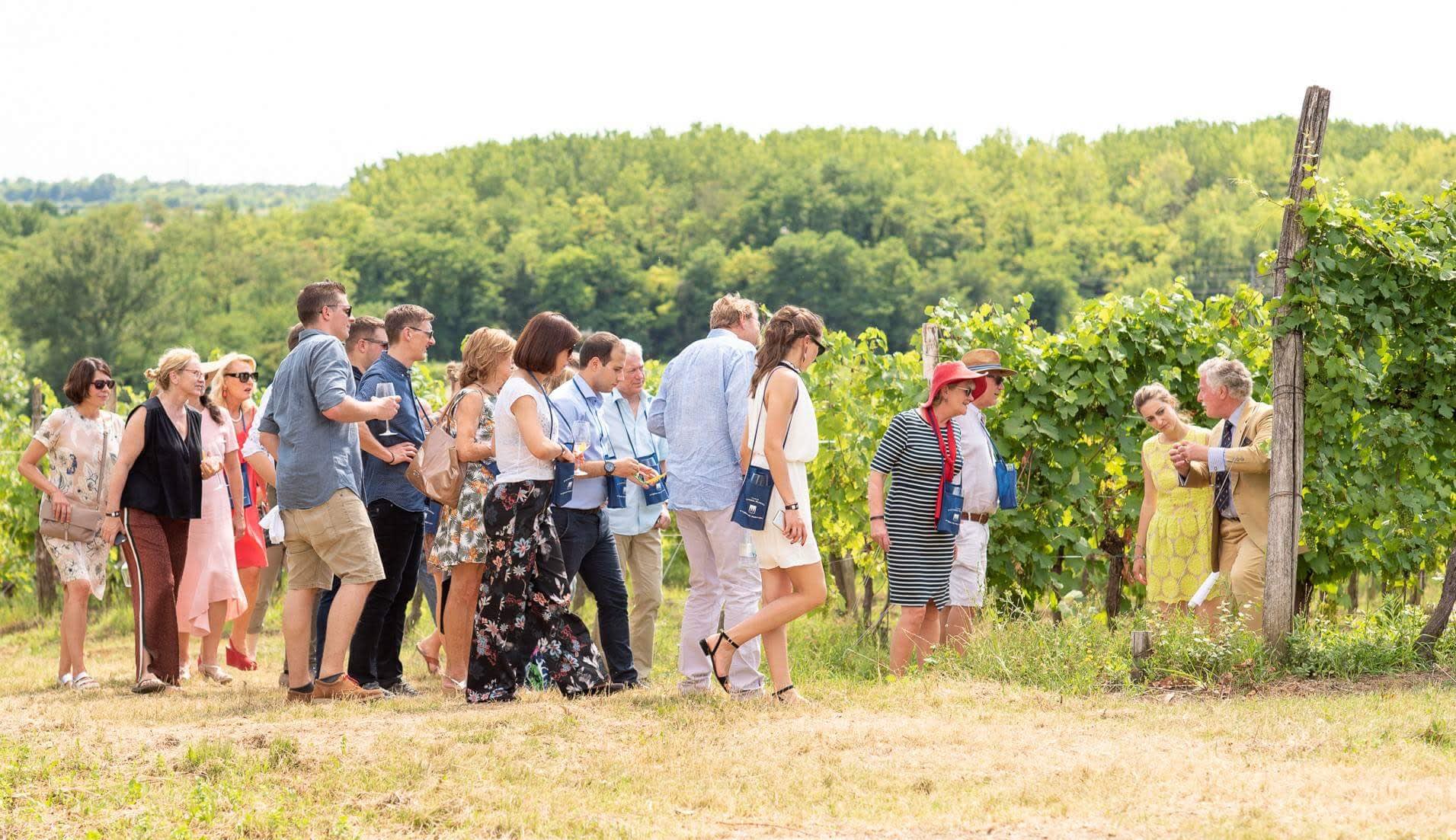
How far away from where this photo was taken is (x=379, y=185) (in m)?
109

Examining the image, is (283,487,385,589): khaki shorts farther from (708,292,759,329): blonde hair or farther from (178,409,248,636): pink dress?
(708,292,759,329): blonde hair

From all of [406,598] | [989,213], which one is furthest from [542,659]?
[989,213]

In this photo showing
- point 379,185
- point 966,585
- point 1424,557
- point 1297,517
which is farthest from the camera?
point 379,185

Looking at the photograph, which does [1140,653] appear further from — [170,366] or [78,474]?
[78,474]

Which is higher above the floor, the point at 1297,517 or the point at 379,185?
the point at 379,185

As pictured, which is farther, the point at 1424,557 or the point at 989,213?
the point at 989,213

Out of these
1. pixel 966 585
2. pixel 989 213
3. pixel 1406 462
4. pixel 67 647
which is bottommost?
pixel 67 647

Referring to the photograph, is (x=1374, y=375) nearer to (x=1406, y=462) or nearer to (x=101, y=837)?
(x=1406, y=462)

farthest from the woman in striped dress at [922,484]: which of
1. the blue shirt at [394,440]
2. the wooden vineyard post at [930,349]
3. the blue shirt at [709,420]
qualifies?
the blue shirt at [394,440]

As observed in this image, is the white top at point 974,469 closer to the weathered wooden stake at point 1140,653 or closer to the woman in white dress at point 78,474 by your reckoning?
the weathered wooden stake at point 1140,653

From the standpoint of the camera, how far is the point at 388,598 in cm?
644

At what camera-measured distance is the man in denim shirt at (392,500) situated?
6.40 m

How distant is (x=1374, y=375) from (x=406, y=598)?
451 centimetres

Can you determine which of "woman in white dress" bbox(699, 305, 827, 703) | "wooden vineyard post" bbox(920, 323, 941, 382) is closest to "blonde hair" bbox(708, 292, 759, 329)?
"woman in white dress" bbox(699, 305, 827, 703)
